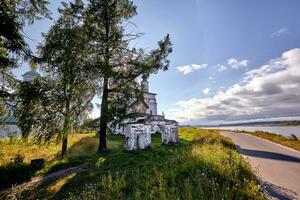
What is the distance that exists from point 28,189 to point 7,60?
6496 millimetres

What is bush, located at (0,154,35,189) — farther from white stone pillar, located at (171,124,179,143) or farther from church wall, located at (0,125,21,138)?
white stone pillar, located at (171,124,179,143)

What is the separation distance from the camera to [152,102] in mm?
51031

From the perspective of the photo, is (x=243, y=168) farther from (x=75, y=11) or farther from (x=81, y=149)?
(x=75, y=11)

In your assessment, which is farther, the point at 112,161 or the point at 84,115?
the point at 84,115

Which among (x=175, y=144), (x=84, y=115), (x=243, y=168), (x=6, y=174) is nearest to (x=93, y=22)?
(x=84, y=115)

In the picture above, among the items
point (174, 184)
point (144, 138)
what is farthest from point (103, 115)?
point (174, 184)

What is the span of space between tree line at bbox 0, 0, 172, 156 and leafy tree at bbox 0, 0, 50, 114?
2.23 m

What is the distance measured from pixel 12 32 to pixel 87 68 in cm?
591

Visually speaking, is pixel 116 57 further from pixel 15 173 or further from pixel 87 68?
pixel 15 173

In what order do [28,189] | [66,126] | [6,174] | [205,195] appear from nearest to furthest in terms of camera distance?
[205,195] < [28,189] < [6,174] < [66,126]

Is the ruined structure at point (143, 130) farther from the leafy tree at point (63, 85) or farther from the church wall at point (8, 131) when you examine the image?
the church wall at point (8, 131)

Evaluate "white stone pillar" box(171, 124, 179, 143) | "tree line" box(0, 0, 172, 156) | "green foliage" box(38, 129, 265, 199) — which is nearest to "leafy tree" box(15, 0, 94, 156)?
"tree line" box(0, 0, 172, 156)

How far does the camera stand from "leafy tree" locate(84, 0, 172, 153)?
18000 mm

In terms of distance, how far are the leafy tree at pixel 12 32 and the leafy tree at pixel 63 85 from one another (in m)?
2.94
